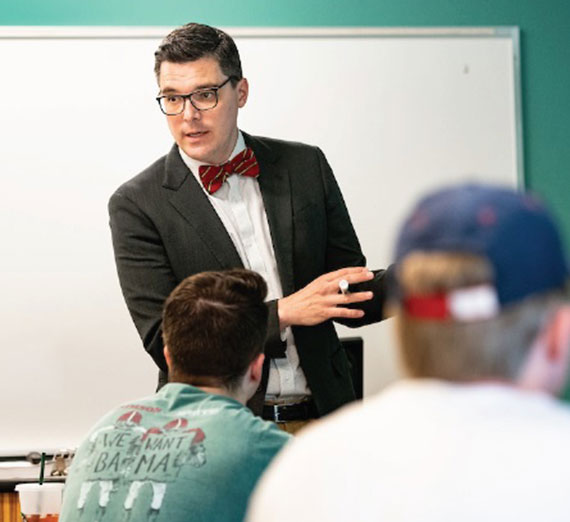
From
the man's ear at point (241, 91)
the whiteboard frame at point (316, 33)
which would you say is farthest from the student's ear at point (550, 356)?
the whiteboard frame at point (316, 33)

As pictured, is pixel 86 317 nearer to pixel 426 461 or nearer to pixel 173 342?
pixel 173 342

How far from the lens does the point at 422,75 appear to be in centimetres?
388

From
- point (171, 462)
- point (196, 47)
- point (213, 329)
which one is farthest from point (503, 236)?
point (196, 47)

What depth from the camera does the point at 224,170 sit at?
8.31 ft

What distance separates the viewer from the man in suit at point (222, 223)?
2473mm

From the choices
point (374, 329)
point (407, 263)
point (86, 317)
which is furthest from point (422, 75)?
point (407, 263)

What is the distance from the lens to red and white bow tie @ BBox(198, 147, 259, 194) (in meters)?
2.53

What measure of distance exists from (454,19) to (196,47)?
169 centimetres

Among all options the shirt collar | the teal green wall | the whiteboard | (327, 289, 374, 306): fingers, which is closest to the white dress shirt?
the shirt collar

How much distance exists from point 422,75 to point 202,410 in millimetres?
2446

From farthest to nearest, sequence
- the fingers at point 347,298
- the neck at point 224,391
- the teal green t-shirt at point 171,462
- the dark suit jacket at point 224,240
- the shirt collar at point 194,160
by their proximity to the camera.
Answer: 1. the shirt collar at point 194,160
2. the dark suit jacket at point 224,240
3. the fingers at point 347,298
4. the neck at point 224,391
5. the teal green t-shirt at point 171,462

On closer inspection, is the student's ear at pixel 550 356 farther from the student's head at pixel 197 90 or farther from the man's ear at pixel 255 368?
the student's head at pixel 197 90

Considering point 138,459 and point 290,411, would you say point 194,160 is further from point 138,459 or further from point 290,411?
point 138,459

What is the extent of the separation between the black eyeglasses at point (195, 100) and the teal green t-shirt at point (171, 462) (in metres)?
0.95
